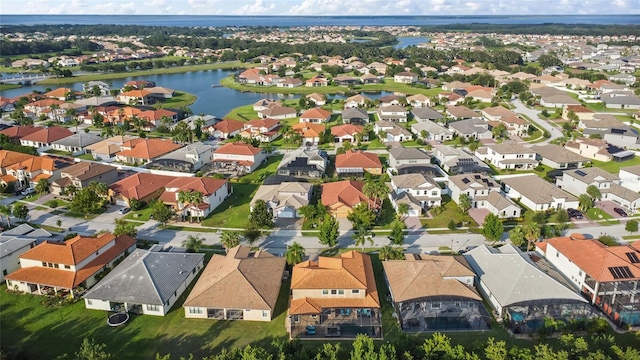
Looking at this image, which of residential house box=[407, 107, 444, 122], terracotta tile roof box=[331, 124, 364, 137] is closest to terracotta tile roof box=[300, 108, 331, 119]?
terracotta tile roof box=[331, 124, 364, 137]

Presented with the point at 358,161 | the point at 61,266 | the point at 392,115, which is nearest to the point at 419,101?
the point at 392,115

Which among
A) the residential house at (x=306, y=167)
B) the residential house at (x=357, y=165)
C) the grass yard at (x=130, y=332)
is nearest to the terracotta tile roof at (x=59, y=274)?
the grass yard at (x=130, y=332)

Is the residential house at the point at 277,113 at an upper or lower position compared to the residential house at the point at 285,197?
upper

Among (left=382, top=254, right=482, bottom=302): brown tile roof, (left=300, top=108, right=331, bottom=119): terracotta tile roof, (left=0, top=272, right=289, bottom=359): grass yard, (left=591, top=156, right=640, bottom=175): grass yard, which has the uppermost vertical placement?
(left=300, top=108, right=331, bottom=119): terracotta tile roof

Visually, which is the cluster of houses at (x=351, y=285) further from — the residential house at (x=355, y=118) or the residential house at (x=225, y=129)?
the residential house at (x=355, y=118)

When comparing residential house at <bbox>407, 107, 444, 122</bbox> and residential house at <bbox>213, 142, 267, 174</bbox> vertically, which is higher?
residential house at <bbox>407, 107, 444, 122</bbox>

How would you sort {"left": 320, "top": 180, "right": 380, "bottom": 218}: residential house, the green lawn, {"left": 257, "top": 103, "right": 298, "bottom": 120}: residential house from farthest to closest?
the green lawn
{"left": 257, "top": 103, "right": 298, "bottom": 120}: residential house
{"left": 320, "top": 180, "right": 380, "bottom": 218}: residential house

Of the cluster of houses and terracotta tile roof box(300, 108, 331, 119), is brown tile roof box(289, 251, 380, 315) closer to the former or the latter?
the cluster of houses
